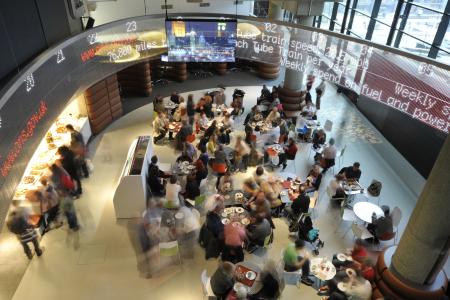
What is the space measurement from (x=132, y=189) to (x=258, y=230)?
3210 millimetres

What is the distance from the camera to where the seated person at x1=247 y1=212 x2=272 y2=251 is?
761 centimetres

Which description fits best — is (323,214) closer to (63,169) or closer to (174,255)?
(174,255)

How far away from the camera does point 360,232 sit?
800cm

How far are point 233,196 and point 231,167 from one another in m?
1.76

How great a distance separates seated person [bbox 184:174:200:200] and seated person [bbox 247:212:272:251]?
5.83 ft

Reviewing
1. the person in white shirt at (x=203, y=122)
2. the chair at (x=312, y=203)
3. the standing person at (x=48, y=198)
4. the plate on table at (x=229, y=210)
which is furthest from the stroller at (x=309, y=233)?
the standing person at (x=48, y=198)

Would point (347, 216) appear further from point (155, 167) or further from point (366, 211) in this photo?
point (155, 167)

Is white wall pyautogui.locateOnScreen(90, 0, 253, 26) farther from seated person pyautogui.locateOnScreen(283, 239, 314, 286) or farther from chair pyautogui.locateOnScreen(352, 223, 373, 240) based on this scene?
chair pyautogui.locateOnScreen(352, 223, 373, 240)

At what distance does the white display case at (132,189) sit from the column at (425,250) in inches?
220

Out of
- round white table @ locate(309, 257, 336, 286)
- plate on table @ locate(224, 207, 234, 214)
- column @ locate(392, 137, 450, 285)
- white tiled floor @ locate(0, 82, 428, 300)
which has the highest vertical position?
column @ locate(392, 137, 450, 285)

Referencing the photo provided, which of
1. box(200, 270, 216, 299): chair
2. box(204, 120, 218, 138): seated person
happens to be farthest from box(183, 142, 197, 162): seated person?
box(200, 270, 216, 299): chair

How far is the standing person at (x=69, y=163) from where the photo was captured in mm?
9406

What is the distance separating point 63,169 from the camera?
8.77 metres

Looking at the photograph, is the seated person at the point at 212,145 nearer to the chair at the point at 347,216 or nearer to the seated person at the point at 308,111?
the seated person at the point at 308,111
